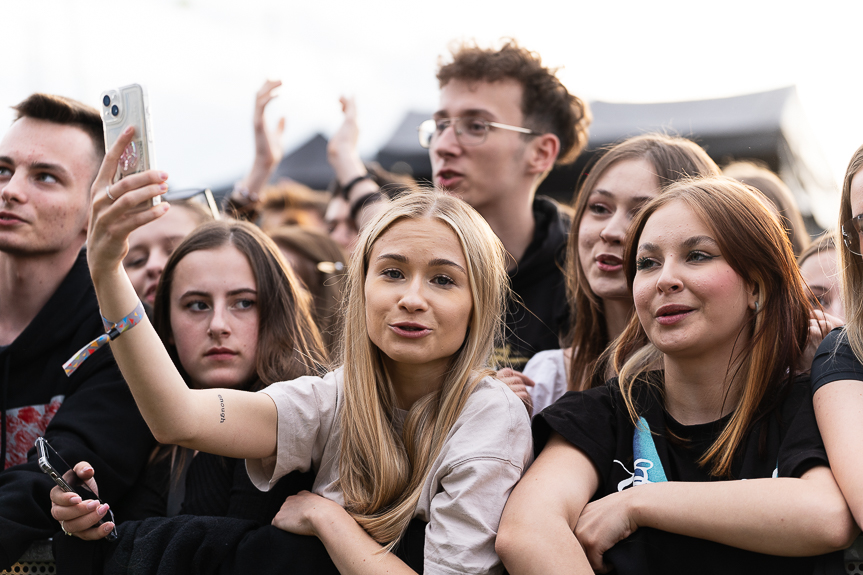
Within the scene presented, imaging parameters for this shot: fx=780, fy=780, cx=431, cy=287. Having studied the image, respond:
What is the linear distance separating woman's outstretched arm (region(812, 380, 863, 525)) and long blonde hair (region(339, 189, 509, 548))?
88 cm

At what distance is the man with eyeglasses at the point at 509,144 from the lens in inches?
149

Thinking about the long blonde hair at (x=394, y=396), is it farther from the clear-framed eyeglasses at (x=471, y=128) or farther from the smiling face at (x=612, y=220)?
the clear-framed eyeglasses at (x=471, y=128)

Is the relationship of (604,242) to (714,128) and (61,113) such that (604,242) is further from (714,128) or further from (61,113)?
(714,128)

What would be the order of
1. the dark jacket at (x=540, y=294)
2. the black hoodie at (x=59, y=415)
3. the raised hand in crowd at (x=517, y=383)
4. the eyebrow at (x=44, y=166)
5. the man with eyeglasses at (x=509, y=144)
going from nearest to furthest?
the black hoodie at (x=59, y=415)
the raised hand in crowd at (x=517, y=383)
the eyebrow at (x=44, y=166)
the dark jacket at (x=540, y=294)
the man with eyeglasses at (x=509, y=144)

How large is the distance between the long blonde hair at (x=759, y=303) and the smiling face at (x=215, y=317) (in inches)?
52.4

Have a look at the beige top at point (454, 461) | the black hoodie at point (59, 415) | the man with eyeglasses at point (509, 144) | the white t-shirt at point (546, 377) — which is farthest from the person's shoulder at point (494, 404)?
the man with eyeglasses at point (509, 144)

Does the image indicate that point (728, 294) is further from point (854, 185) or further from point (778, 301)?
point (854, 185)

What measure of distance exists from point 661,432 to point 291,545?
3.40 ft

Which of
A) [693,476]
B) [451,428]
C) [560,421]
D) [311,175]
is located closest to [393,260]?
[451,428]

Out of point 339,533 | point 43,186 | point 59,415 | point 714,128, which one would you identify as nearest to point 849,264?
point 339,533

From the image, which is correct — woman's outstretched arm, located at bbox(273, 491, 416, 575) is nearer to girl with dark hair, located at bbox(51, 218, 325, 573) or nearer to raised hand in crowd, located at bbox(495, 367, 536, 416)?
girl with dark hair, located at bbox(51, 218, 325, 573)

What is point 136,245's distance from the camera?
3.75m

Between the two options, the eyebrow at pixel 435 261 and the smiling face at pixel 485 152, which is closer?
the eyebrow at pixel 435 261

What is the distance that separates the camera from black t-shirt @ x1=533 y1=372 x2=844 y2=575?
5.91ft
